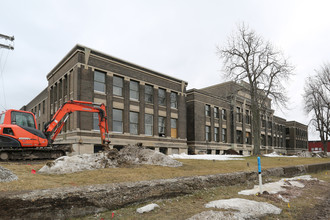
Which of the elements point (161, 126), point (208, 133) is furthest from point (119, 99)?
point (208, 133)

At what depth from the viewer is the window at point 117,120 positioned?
23734mm

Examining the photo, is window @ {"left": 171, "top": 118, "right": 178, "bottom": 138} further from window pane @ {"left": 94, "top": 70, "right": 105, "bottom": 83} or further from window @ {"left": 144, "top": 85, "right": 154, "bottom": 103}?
window pane @ {"left": 94, "top": 70, "right": 105, "bottom": 83}

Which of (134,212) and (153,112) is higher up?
(153,112)

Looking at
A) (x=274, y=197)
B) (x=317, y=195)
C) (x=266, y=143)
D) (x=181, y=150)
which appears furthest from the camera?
(x=266, y=143)

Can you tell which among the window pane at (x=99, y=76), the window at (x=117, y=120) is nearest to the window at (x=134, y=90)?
the window at (x=117, y=120)

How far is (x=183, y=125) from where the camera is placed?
102ft

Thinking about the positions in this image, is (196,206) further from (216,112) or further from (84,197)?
(216,112)

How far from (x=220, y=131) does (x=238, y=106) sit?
24.4ft

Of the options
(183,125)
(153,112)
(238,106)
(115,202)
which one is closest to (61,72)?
(153,112)

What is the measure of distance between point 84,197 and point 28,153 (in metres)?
10.8

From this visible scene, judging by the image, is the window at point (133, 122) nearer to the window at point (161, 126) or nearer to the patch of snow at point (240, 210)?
the window at point (161, 126)

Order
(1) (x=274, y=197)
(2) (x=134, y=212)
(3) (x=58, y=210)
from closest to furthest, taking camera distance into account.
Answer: (3) (x=58, y=210), (2) (x=134, y=212), (1) (x=274, y=197)

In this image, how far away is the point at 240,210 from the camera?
5.07m

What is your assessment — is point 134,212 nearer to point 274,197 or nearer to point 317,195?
point 274,197
